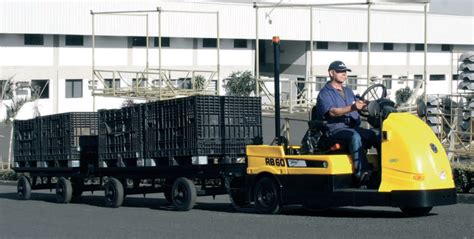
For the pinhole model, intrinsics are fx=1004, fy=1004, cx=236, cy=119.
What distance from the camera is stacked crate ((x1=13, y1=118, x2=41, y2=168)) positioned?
75.2ft

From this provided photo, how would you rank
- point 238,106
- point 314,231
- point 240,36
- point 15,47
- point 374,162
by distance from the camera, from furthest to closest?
1. point 240,36
2. point 15,47
3. point 238,106
4. point 374,162
5. point 314,231

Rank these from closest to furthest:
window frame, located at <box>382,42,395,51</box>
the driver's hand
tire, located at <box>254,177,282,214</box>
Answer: the driver's hand, tire, located at <box>254,177,282,214</box>, window frame, located at <box>382,42,395,51</box>

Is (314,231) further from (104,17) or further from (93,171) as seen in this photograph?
(104,17)

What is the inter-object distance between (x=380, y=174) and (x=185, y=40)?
40667 mm

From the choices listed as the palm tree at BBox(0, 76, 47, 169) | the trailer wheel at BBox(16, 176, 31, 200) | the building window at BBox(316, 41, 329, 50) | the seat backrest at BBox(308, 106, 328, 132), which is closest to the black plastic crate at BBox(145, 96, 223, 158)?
the seat backrest at BBox(308, 106, 328, 132)

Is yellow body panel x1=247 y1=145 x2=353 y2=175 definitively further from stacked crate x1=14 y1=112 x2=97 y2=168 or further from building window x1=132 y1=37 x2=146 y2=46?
building window x1=132 y1=37 x2=146 y2=46

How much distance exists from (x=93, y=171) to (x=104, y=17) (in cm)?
3228

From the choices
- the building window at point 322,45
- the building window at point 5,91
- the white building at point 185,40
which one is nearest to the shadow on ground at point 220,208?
the building window at point 5,91

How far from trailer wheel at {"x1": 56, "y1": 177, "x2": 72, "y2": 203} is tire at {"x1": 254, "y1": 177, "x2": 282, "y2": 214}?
595cm

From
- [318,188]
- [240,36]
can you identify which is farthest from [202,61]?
[318,188]

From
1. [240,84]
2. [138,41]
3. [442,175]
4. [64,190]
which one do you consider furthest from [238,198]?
[138,41]

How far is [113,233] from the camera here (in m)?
14.3

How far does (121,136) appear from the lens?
19.2 metres

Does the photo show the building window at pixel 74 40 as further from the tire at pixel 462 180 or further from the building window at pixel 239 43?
the tire at pixel 462 180
